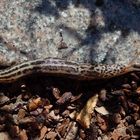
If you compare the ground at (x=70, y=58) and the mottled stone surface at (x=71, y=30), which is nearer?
the ground at (x=70, y=58)

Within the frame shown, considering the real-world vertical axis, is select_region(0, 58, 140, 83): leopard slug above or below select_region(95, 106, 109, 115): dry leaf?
above

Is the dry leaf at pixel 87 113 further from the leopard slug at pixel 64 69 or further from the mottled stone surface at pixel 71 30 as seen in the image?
the mottled stone surface at pixel 71 30

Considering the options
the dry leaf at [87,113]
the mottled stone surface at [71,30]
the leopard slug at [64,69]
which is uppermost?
the mottled stone surface at [71,30]

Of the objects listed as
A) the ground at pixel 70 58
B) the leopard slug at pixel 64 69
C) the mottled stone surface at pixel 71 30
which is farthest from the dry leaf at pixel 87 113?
the mottled stone surface at pixel 71 30

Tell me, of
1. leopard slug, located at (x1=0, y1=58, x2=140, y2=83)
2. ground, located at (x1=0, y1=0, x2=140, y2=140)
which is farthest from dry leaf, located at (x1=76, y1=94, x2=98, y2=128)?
leopard slug, located at (x1=0, y1=58, x2=140, y2=83)

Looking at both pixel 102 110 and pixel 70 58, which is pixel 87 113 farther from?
pixel 70 58

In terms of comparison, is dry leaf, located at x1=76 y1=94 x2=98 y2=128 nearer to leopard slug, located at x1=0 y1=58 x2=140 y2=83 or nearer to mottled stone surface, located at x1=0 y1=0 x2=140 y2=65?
leopard slug, located at x1=0 y1=58 x2=140 y2=83

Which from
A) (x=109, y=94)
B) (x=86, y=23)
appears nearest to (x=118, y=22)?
(x=86, y=23)

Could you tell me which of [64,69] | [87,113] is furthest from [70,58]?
[87,113]
